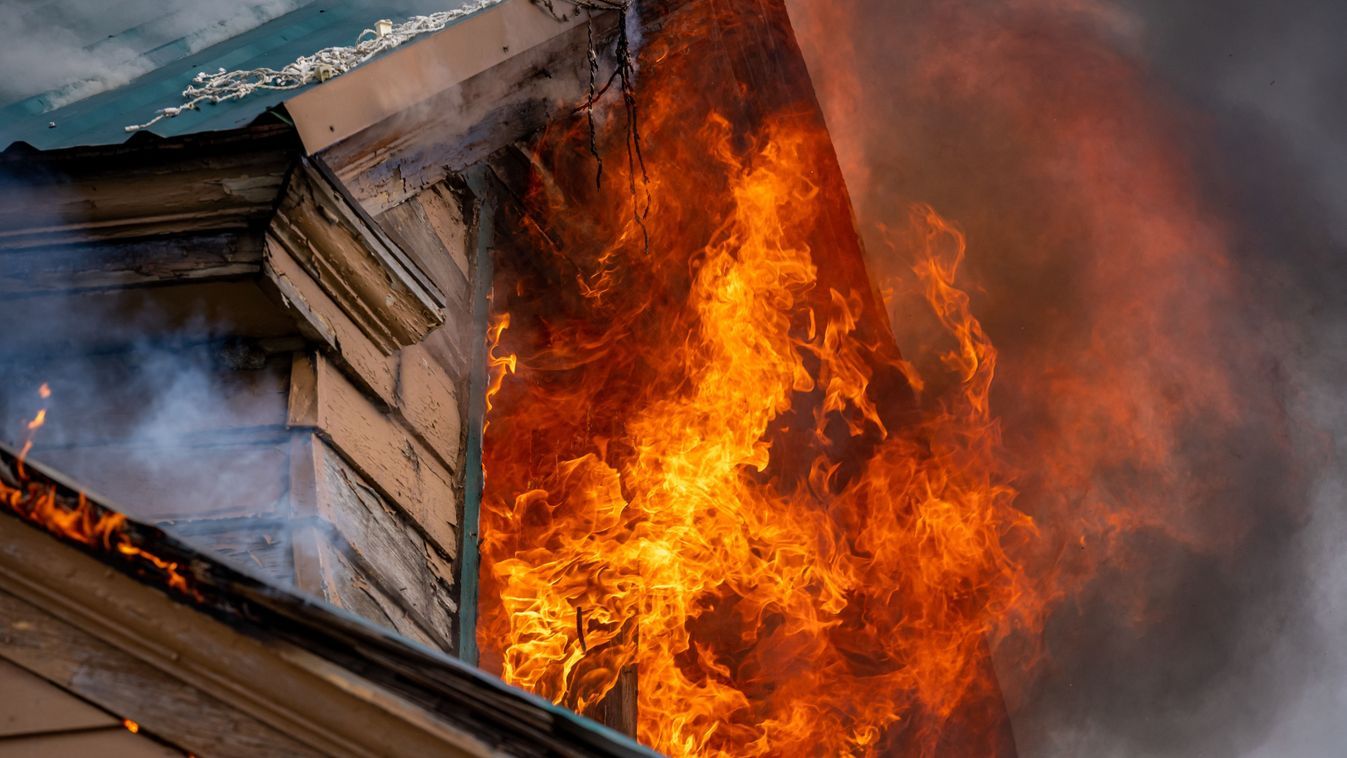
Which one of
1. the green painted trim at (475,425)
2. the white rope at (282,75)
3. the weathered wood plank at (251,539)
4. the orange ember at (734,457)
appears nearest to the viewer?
the weathered wood plank at (251,539)

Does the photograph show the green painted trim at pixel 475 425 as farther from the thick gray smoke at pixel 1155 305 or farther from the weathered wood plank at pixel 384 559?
the thick gray smoke at pixel 1155 305

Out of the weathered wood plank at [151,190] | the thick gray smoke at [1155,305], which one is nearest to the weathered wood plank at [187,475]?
the weathered wood plank at [151,190]

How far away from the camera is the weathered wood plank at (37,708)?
2357 mm

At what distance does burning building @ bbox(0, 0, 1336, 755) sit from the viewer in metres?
2.47

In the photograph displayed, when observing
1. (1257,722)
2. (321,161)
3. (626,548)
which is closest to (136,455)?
(321,161)

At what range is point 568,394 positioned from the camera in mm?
7605

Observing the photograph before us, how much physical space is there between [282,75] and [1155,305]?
7.57m

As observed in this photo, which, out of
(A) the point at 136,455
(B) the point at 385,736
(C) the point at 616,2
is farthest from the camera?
(C) the point at 616,2

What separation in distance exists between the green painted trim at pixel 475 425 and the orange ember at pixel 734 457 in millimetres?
386

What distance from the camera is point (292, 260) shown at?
426cm

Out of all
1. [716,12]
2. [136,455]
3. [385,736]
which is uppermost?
[716,12]

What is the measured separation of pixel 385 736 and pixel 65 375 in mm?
2587

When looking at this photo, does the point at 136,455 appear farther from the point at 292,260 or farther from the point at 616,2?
the point at 616,2

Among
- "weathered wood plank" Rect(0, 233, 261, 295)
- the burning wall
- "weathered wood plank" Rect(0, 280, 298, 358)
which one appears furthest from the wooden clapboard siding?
the burning wall
